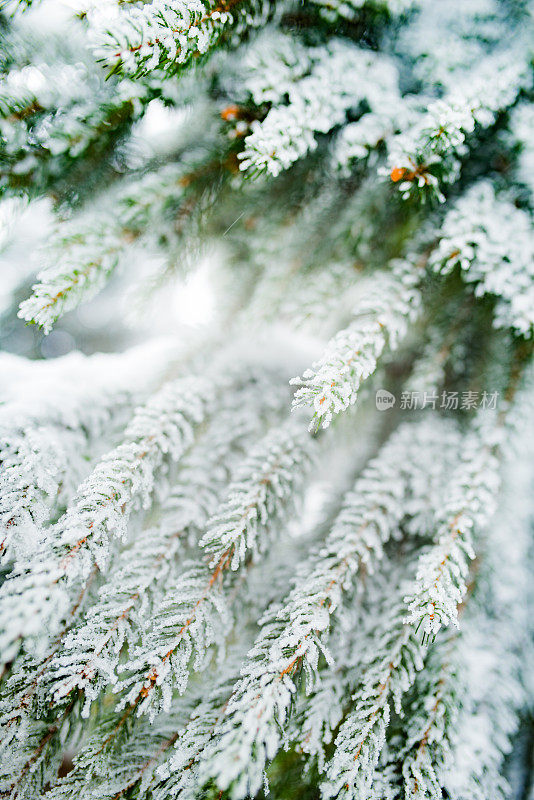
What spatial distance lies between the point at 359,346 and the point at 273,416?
0.29 m

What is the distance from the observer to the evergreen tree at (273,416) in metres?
0.47

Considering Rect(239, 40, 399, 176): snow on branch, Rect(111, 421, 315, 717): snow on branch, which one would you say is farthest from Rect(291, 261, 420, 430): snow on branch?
Rect(239, 40, 399, 176): snow on branch

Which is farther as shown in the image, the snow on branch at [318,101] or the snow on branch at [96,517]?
the snow on branch at [318,101]

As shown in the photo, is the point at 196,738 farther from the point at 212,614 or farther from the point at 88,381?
the point at 88,381

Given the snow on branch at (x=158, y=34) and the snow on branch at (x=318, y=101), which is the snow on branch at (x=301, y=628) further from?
the snow on branch at (x=158, y=34)

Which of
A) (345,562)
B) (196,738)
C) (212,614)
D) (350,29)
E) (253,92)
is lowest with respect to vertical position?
(196,738)

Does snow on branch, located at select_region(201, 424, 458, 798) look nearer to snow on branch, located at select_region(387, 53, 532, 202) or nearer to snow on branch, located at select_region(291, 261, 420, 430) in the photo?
snow on branch, located at select_region(291, 261, 420, 430)

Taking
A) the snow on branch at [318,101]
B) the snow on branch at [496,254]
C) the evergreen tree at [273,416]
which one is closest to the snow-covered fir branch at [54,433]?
the evergreen tree at [273,416]

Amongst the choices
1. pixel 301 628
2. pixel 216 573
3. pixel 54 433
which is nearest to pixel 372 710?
pixel 301 628

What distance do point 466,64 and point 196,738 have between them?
1079 millimetres

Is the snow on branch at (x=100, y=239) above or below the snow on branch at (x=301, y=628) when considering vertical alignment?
above

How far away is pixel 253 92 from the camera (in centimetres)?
59

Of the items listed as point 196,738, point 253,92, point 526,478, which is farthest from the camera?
point 526,478

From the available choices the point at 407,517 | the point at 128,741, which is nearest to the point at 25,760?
the point at 128,741
